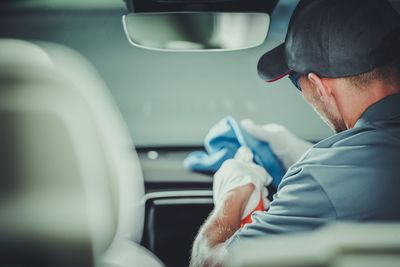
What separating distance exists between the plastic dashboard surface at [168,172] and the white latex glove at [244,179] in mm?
267

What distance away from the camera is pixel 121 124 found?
244 cm

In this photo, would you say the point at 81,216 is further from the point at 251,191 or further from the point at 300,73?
the point at 251,191

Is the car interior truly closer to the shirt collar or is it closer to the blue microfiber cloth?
the blue microfiber cloth

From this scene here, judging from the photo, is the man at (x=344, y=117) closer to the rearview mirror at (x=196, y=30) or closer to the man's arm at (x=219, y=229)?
the man's arm at (x=219, y=229)

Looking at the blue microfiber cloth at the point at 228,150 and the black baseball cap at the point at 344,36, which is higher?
the black baseball cap at the point at 344,36

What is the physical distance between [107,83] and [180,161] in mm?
475

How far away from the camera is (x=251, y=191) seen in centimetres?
200

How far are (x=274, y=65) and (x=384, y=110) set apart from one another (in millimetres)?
441

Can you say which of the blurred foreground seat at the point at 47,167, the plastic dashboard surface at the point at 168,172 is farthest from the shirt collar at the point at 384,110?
the plastic dashboard surface at the point at 168,172

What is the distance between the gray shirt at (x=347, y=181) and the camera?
1383 millimetres

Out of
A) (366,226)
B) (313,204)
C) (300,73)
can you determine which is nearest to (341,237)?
(366,226)

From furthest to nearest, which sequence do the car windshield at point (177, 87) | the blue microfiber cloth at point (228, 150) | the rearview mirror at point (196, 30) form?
the car windshield at point (177, 87) → the blue microfiber cloth at point (228, 150) → the rearview mirror at point (196, 30)

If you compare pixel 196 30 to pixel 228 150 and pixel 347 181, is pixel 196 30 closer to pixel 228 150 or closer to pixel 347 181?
pixel 228 150

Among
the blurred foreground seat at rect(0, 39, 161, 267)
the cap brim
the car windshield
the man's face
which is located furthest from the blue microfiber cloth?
the blurred foreground seat at rect(0, 39, 161, 267)
